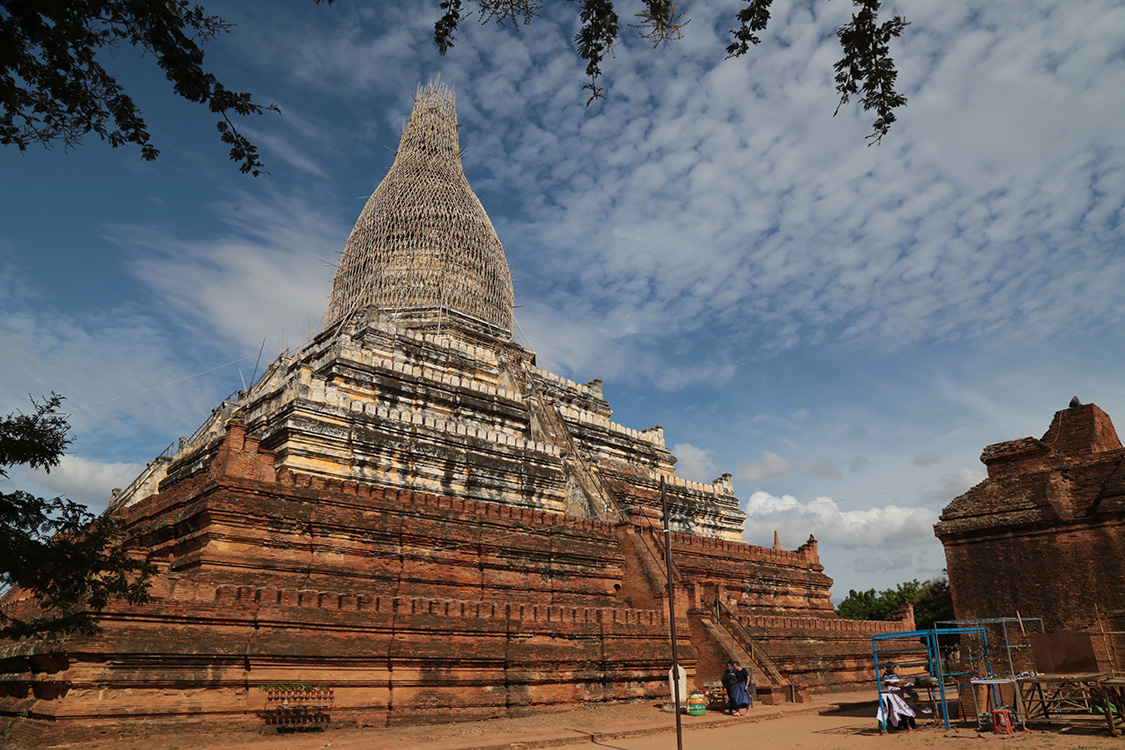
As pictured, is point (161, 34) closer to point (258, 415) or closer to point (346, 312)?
point (258, 415)

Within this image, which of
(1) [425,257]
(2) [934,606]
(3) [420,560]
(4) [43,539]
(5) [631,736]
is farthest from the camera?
(2) [934,606]

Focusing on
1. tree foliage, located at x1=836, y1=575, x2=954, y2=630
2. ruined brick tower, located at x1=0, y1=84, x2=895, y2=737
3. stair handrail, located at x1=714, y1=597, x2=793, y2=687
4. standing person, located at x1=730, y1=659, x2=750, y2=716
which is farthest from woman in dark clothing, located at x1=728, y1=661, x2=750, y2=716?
tree foliage, located at x1=836, y1=575, x2=954, y2=630

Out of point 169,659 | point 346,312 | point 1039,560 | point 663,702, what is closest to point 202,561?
point 169,659

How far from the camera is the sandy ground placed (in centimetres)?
981

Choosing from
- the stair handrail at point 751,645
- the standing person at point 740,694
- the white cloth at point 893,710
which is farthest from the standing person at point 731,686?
the white cloth at point 893,710

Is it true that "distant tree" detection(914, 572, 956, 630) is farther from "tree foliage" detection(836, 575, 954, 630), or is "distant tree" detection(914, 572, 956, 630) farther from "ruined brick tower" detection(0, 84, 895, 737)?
"ruined brick tower" detection(0, 84, 895, 737)

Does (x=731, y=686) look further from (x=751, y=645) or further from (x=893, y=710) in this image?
(x=893, y=710)

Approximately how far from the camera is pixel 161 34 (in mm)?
5156

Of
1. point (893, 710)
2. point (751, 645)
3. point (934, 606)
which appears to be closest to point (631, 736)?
point (893, 710)

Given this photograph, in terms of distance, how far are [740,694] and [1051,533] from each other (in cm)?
654

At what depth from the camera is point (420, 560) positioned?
15477 mm

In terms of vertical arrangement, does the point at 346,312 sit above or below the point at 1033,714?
above

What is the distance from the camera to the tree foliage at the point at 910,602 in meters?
41.0

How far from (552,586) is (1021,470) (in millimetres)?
10195
